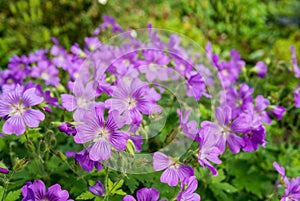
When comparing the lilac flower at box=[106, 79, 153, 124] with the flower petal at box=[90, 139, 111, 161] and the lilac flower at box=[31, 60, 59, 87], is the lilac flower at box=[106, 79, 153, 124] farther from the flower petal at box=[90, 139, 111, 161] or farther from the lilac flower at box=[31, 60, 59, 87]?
the lilac flower at box=[31, 60, 59, 87]

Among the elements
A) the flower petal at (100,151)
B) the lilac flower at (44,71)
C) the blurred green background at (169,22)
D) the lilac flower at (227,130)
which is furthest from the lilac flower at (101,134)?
the blurred green background at (169,22)

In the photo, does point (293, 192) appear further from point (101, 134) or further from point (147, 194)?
point (101, 134)

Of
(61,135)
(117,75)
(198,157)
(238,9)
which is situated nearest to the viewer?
(198,157)

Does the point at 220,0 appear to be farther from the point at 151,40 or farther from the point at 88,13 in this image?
the point at 151,40

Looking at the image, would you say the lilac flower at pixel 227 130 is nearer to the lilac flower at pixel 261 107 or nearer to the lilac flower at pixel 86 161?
the lilac flower at pixel 261 107

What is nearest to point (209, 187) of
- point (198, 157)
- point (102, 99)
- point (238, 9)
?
point (198, 157)

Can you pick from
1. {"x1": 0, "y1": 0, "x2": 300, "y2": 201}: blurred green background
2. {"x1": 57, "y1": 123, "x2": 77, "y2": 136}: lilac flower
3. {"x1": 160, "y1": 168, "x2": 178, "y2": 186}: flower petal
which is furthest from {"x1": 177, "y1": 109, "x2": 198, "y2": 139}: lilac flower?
{"x1": 0, "y1": 0, "x2": 300, "y2": 201}: blurred green background

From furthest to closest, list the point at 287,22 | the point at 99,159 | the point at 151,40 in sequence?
the point at 287,22
the point at 151,40
the point at 99,159
